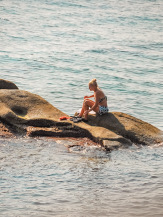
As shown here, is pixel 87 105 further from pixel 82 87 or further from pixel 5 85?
pixel 82 87

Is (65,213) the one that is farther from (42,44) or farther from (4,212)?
(42,44)

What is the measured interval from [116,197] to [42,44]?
21.3 m

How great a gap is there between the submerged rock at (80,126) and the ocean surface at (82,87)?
34 cm

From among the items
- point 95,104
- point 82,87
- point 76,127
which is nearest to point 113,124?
A: point 95,104

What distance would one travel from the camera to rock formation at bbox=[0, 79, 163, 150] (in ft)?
36.3

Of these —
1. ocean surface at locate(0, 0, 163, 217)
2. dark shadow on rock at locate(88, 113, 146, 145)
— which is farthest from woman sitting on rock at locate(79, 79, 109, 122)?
ocean surface at locate(0, 0, 163, 217)

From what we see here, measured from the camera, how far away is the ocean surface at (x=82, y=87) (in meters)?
8.24

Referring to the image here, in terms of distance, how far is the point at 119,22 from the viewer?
122ft

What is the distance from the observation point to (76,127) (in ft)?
37.1

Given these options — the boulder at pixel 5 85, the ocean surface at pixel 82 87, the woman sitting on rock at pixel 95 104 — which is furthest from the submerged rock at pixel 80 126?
the boulder at pixel 5 85

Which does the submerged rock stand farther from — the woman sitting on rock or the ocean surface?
the ocean surface

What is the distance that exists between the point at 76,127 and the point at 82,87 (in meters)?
8.78

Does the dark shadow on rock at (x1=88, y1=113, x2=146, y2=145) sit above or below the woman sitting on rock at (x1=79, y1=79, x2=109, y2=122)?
below

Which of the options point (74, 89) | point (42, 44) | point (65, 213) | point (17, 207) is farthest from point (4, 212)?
point (42, 44)
